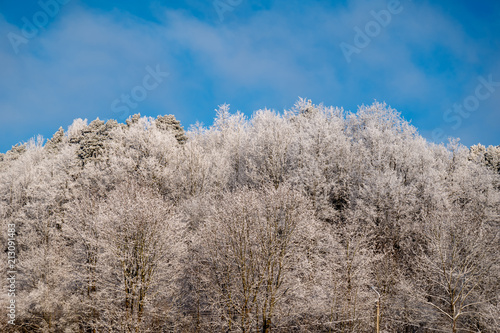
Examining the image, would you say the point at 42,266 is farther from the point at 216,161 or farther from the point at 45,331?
the point at 216,161

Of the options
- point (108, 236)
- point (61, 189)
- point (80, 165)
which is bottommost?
point (108, 236)

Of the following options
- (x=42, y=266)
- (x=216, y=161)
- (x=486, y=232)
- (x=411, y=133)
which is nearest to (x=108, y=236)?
(x=42, y=266)

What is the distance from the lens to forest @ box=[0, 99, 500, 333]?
25.8 meters

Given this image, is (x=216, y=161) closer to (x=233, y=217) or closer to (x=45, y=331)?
(x=233, y=217)

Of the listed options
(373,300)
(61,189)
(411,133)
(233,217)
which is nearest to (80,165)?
(61,189)

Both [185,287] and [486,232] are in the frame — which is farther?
[185,287]

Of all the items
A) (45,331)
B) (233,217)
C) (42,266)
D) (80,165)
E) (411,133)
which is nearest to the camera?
(233,217)

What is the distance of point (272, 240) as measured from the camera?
25750mm

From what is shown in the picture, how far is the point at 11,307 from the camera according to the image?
30922 mm

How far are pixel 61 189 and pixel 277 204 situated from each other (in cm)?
3169

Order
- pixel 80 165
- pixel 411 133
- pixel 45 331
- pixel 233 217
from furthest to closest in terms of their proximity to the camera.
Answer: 1. pixel 80 165
2. pixel 411 133
3. pixel 45 331
4. pixel 233 217

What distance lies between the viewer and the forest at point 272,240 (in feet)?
84.7

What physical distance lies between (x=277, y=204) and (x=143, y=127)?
30485 mm

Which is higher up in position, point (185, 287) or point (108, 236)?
point (108, 236)
